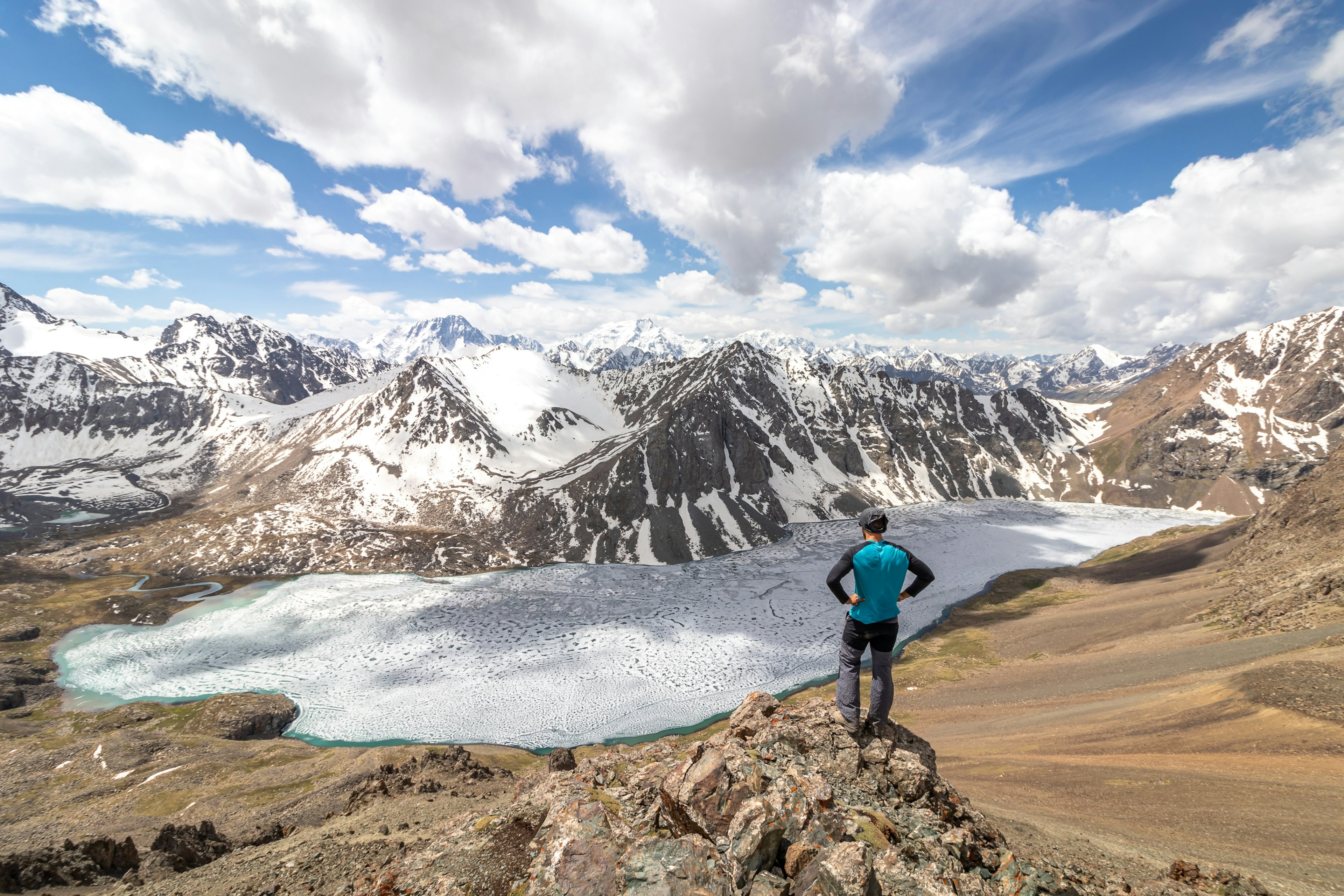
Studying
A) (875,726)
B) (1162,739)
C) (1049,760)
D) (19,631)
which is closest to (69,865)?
(875,726)

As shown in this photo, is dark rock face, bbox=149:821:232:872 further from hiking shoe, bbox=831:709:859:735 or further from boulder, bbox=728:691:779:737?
hiking shoe, bbox=831:709:859:735

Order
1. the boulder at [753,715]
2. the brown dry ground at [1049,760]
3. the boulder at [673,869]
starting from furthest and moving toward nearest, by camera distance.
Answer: the brown dry ground at [1049,760] < the boulder at [753,715] < the boulder at [673,869]

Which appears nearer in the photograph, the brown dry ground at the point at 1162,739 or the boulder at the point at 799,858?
the boulder at the point at 799,858

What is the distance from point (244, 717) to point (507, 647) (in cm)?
3679

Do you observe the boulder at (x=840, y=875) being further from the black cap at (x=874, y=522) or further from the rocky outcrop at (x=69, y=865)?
the rocky outcrop at (x=69, y=865)

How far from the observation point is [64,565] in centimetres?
12925

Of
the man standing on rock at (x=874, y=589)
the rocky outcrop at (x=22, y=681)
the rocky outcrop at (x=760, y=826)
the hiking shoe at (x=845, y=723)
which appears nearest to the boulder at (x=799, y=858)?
the rocky outcrop at (x=760, y=826)

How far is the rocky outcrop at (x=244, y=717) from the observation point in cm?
6319

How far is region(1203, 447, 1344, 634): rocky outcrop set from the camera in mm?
42938

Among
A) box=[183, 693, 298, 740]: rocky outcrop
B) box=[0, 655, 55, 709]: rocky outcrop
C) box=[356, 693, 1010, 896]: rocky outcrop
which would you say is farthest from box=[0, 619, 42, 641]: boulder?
box=[356, 693, 1010, 896]: rocky outcrop

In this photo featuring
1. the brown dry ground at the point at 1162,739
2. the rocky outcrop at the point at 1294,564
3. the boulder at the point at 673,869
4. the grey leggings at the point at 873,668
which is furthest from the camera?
the rocky outcrop at the point at 1294,564

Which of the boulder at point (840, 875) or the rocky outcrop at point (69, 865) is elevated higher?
the boulder at point (840, 875)

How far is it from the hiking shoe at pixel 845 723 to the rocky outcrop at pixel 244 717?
81.9 meters

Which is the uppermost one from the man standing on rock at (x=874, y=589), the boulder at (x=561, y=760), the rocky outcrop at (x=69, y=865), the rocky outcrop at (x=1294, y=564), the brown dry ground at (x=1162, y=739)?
the man standing on rock at (x=874, y=589)
